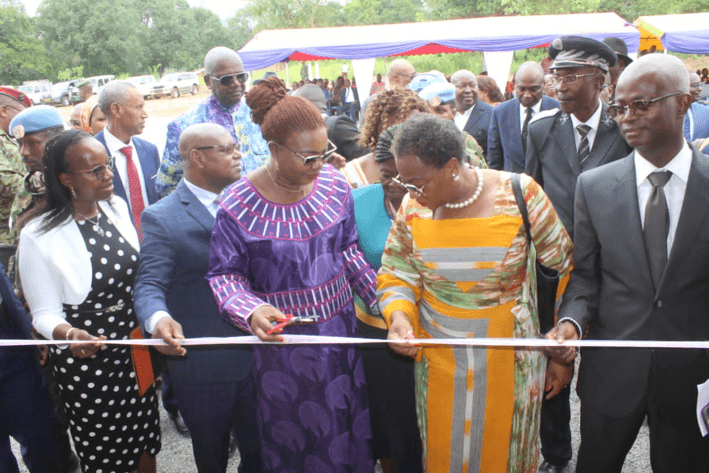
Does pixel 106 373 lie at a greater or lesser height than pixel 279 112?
lesser

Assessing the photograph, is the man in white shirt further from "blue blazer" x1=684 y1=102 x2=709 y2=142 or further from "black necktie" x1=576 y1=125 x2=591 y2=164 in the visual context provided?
"blue blazer" x1=684 y1=102 x2=709 y2=142

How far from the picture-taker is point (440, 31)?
18.1 metres

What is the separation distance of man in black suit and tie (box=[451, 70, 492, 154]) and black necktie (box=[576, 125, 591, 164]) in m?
2.90

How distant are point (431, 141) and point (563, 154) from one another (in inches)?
68.2

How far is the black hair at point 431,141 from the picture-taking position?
2197mm

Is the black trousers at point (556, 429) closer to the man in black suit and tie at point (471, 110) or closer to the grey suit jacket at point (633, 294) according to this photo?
the grey suit jacket at point (633, 294)

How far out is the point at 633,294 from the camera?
226 cm

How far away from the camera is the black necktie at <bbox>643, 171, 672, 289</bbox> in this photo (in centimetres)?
220

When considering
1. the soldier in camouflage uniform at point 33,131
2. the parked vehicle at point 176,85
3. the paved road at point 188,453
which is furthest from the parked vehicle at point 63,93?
the paved road at point 188,453

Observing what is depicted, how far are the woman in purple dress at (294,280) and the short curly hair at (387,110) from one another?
2.70 ft

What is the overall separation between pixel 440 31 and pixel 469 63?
2059cm

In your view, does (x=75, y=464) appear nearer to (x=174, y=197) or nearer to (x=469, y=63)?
(x=174, y=197)

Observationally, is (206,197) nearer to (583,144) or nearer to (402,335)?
(402,335)

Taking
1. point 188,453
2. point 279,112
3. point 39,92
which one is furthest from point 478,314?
point 39,92
